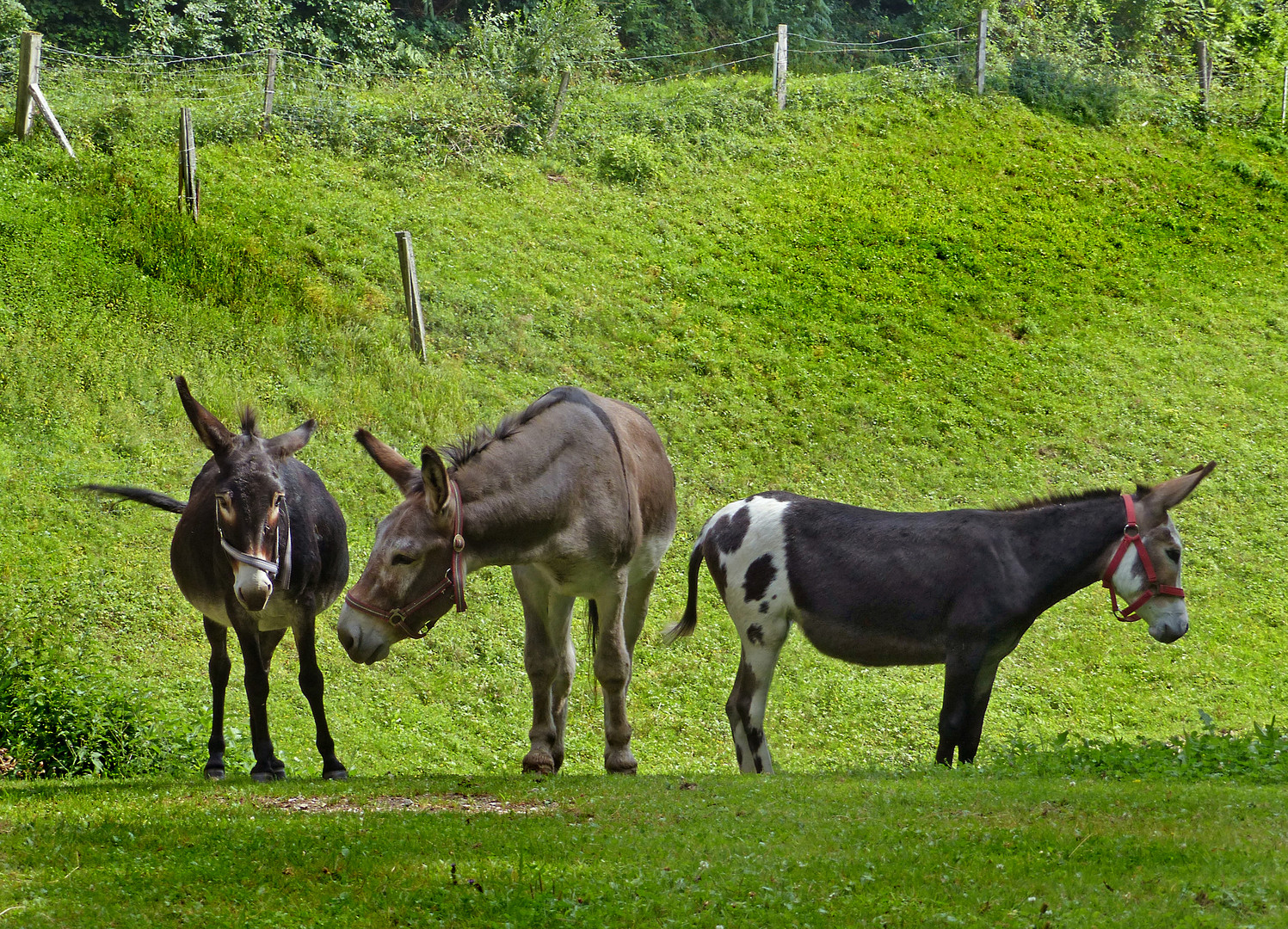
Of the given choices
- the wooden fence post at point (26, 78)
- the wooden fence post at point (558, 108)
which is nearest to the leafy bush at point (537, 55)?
the wooden fence post at point (558, 108)

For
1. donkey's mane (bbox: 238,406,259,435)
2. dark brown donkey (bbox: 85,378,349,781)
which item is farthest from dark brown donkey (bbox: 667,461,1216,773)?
donkey's mane (bbox: 238,406,259,435)

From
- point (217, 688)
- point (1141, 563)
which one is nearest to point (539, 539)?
point (217, 688)

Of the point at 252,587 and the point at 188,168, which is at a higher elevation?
the point at 188,168

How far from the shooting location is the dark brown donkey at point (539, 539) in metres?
6.35

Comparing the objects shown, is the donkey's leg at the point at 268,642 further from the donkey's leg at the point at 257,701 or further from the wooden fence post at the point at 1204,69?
the wooden fence post at the point at 1204,69

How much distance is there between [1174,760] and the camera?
7.62 meters

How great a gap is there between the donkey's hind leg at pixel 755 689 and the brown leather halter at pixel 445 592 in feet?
10.2

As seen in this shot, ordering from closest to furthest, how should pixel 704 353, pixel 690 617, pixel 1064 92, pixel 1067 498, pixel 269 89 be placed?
pixel 1067 498 → pixel 690 617 → pixel 704 353 → pixel 269 89 → pixel 1064 92

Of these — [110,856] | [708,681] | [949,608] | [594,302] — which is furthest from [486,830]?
[594,302]

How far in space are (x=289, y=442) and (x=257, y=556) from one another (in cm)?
96

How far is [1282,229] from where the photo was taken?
24.7 metres

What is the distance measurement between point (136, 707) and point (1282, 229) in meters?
24.8

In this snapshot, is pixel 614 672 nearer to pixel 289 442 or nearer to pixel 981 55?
pixel 289 442

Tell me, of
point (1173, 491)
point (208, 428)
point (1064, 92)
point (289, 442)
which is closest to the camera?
point (208, 428)
